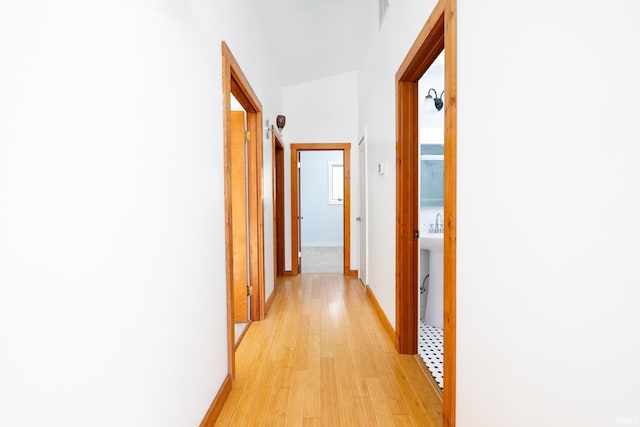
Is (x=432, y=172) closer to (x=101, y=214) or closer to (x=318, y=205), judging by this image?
(x=101, y=214)

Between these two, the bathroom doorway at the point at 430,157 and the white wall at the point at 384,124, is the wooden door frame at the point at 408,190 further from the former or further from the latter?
the bathroom doorway at the point at 430,157

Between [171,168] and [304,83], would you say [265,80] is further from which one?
[171,168]

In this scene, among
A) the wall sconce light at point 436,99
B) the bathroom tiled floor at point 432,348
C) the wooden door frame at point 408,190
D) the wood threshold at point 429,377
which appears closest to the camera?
the wood threshold at point 429,377

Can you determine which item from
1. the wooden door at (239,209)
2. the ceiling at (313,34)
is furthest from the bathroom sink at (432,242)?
the ceiling at (313,34)

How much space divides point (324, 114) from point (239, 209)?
2640 millimetres

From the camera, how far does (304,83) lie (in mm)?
5043

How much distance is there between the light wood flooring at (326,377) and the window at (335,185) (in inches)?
201

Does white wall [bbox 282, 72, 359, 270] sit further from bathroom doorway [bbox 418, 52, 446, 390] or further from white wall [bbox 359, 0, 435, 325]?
bathroom doorway [bbox 418, 52, 446, 390]

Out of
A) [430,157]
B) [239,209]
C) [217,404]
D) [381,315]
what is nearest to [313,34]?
A: [430,157]

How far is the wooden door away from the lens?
291cm
